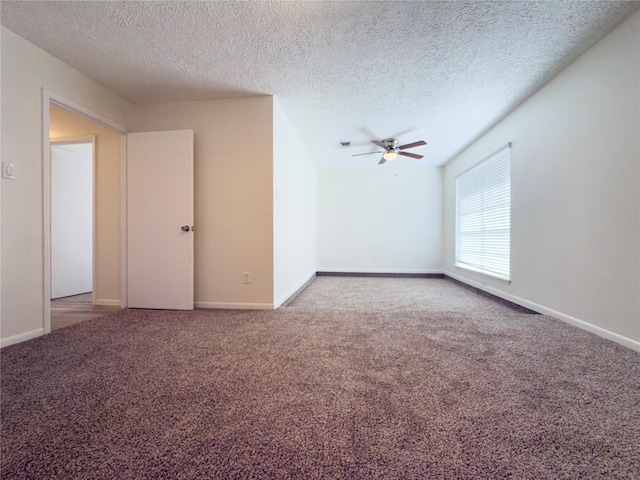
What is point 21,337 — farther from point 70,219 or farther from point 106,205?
point 70,219

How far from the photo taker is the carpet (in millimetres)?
935

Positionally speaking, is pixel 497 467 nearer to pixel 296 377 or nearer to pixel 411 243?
pixel 296 377

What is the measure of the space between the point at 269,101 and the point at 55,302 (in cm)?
372

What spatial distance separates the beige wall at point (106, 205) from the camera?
3281mm

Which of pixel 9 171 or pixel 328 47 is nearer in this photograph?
pixel 9 171

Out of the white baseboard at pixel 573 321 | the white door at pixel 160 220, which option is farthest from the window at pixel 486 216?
the white door at pixel 160 220

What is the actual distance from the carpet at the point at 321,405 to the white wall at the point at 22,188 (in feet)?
1.02

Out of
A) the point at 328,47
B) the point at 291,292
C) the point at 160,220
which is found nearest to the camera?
the point at 328,47

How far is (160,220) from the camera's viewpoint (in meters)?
3.09

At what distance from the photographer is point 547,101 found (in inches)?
108

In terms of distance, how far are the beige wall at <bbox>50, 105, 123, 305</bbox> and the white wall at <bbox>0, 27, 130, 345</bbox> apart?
38.3 inches

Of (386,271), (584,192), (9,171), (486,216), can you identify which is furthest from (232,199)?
(386,271)

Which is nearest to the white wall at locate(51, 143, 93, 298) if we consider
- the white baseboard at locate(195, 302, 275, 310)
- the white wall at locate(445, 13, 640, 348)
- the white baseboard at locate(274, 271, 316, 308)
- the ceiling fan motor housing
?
the white baseboard at locate(195, 302, 275, 310)

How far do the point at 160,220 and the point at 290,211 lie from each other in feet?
5.36
